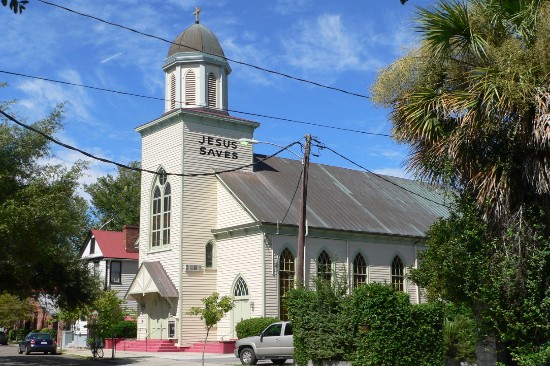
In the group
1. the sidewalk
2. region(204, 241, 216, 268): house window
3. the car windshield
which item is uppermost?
region(204, 241, 216, 268): house window

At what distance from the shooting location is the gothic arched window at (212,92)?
40.5 metres

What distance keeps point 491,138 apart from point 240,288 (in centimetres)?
2496

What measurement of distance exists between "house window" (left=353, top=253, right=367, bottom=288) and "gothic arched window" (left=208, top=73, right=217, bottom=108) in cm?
1156

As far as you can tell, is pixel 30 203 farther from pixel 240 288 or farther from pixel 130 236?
pixel 130 236

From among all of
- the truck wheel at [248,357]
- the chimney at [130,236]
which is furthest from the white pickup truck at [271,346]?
the chimney at [130,236]

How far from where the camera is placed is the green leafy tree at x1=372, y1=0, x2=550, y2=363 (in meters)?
12.8

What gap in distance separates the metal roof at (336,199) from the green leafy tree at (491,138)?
70.6 feet

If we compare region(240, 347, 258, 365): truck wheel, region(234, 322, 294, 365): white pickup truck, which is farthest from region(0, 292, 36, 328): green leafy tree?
region(234, 322, 294, 365): white pickup truck

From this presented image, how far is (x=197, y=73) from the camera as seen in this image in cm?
4019

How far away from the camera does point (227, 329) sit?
36.9 metres

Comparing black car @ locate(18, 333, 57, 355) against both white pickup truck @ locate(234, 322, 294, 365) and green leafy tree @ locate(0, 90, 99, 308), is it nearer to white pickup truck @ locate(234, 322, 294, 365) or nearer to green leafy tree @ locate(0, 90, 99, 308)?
green leafy tree @ locate(0, 90, 99, 308)

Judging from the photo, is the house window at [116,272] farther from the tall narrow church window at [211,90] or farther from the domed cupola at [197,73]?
the tall narrow church window at [211,90]

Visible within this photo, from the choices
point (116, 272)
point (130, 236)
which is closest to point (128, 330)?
point (116, 272)

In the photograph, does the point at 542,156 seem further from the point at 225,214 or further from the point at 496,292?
the point at 225,214
